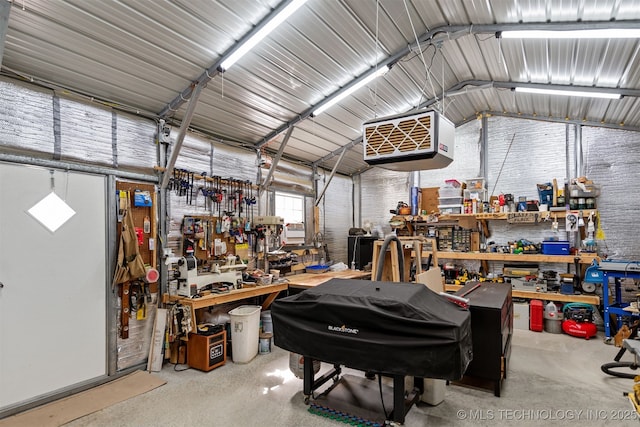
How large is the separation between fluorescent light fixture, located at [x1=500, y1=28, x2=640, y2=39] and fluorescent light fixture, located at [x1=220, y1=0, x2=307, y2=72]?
7.21 ft

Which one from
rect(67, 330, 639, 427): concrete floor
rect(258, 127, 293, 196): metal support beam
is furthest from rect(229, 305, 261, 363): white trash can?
rect(258, 127, 293, 196): metal support beam

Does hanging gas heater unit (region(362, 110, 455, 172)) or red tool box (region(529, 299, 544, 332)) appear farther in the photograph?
red tool box (region(529, 299, 544, 332))

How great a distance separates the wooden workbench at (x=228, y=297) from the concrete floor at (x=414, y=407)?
0.73m

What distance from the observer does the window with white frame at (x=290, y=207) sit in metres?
6.12

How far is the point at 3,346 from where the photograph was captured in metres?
2.86

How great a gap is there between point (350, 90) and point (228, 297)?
120 inches

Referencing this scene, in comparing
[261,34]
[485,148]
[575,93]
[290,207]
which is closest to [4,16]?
[261,34]

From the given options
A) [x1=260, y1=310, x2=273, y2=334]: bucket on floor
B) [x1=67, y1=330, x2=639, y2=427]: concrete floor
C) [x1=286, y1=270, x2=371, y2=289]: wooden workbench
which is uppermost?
[x1=286, y1=270, x2=371, y2=289]: wooden workbench

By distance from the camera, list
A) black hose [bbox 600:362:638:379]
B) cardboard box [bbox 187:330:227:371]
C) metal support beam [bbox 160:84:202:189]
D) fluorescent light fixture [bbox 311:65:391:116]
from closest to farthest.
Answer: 1. black hose [bbox 600:362:638:379]
2. metal support beam [bbox 160:84:202:189]
3. cardboard box [bbox 187:330:227:371]
4. fluorescent light fixture [bbox 311:65:391:116]

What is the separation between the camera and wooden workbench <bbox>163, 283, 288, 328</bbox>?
3877 millimetres

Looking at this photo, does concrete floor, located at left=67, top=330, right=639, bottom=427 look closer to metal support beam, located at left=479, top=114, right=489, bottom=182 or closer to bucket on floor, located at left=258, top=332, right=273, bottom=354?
bucket on floor, located at left=258, top=332, right=273, bottom=354

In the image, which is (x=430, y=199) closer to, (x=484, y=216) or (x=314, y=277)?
(x=484, y=216)

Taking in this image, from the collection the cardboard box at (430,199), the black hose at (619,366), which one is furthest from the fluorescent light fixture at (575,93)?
the black hose at (619,366)

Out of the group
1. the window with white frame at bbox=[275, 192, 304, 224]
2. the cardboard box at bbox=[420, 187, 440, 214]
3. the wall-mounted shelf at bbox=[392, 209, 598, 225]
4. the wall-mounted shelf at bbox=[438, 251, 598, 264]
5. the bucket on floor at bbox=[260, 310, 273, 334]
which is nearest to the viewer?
the bucket on floor at bbox=[260, 310, 273, 334]
